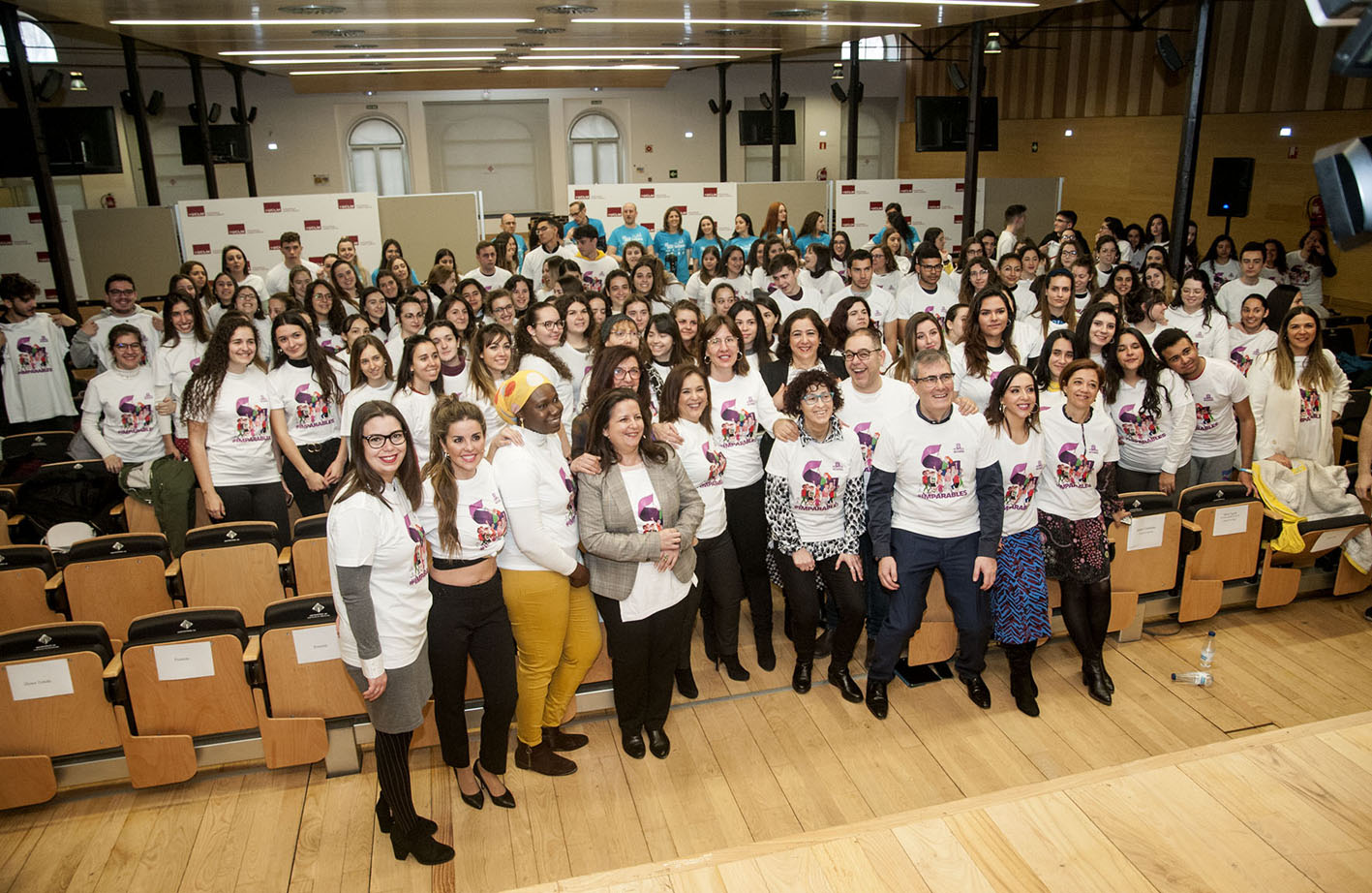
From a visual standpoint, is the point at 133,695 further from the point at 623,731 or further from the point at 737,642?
the point at 737,642

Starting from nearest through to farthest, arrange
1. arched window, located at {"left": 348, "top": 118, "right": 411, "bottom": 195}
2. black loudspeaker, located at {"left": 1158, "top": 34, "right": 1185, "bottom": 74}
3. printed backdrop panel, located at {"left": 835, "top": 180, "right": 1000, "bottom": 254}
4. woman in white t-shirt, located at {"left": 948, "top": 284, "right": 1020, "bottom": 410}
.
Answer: woman in white t-shirt, located at {"left": 948, "top": 284, "right": 1020, "bottom": 410}
black loudspeaker, located at {"left": 1158, "top": 34, "right": 1185, "bottom": 74}
printed backdrop panel, located at {"left": 835, "top": 180, "right": 1000, "bottom": 254}
arched window, located at {"left": 348, "top": 118, "right": 411, "bottom": 195}

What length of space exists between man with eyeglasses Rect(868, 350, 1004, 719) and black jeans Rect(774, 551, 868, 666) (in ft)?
0.44

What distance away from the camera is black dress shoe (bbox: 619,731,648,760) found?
3.63 meters

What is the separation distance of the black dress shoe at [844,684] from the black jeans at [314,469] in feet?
8.86

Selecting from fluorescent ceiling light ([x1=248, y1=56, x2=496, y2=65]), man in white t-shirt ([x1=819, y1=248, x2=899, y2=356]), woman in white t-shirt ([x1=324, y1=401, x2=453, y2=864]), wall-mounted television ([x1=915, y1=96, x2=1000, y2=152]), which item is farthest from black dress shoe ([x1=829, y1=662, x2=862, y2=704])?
fluorescent ceiling light ([x1=248, y1=56, x2=496, y2=65])

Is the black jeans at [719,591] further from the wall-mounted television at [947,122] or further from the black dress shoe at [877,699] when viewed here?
the wall-mounted television at [947,122]

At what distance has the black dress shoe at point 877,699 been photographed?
3.86 meters

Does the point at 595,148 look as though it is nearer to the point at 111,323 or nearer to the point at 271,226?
the point at 271,226

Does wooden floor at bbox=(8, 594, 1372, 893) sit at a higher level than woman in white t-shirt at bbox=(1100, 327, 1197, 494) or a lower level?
lower

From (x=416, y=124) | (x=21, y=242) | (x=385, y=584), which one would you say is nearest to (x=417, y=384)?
(x=385, y=584)

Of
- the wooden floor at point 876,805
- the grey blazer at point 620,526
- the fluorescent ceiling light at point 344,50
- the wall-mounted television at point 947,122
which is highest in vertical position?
the fluorescent ceiling light at point 344,50

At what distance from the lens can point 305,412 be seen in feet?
15.2

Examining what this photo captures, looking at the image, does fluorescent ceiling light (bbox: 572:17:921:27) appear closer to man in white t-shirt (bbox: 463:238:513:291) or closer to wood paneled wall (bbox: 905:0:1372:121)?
man in white t-shirt (bbox: 463:238:513:291)

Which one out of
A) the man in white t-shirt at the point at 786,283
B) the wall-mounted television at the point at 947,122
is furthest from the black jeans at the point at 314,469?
the wall-mounted television at the point at 947,122
